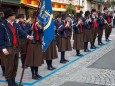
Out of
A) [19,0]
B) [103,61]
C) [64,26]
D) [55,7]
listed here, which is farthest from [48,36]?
[55,7]

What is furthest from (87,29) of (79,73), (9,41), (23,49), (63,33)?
(9,41)

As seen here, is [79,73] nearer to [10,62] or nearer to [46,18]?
[46,18]

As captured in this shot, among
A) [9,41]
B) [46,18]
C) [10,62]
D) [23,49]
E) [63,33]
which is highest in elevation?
[46,18]

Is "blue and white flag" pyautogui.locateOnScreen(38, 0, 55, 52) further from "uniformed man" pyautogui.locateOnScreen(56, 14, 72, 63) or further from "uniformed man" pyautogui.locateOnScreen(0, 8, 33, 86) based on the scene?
"uniformed man" pyautogui.locateOnScreen(56, 14, 72, 63)

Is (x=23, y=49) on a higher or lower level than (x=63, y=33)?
lower

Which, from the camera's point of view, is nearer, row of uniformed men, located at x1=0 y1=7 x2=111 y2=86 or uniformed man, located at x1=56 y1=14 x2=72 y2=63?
row of uniformed men, located at x1=0 y1=7 x2=111 y2=86

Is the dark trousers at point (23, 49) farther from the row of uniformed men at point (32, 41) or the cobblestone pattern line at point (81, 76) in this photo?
the cobblestone pattern line at point (81, 76)

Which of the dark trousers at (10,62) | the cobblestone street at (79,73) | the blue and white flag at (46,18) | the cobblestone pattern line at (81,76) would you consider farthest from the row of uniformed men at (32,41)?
the cobblestone pattern line at (81,76)

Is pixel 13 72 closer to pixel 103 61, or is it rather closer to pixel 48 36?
pixel 48 36

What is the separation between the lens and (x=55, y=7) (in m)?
34.2

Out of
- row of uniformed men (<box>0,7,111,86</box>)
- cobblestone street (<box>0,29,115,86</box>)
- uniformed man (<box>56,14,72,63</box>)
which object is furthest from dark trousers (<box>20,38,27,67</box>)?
uniformed man (<box>56,14,72,63</box>)

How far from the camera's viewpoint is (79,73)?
839 centimetres

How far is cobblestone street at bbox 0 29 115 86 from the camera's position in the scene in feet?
23.9

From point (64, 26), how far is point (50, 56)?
4.73 ft
